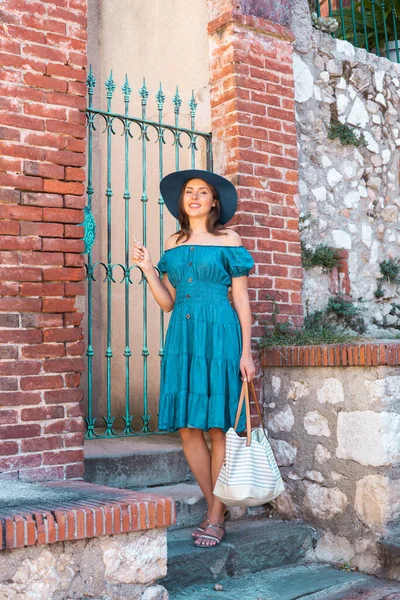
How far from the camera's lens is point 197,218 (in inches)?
157

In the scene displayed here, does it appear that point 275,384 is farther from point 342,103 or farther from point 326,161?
point 342,103

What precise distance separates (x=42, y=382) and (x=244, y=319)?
1099 mm

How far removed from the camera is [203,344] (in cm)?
376

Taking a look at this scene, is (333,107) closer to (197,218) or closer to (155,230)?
(155,230)

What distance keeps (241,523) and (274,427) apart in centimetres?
62

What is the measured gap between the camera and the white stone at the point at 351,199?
5496 mm

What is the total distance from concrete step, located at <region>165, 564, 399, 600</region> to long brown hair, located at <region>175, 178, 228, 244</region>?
5.88 feet

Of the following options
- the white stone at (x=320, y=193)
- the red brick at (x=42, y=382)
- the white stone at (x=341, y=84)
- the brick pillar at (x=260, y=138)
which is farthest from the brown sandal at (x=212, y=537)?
the white stone at (x=341, y=84)

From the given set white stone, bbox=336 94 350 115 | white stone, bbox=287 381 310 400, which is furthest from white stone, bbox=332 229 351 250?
white stone, bbox=287 381 310 400

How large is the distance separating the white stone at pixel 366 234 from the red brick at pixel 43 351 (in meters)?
2.86

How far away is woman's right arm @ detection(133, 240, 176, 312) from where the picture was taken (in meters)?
3.78

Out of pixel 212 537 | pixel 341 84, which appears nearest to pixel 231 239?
pixel 212 537

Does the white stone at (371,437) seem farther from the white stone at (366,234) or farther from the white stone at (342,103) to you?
the white stone at (342,103)

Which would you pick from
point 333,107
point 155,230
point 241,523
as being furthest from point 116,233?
point 241,523
